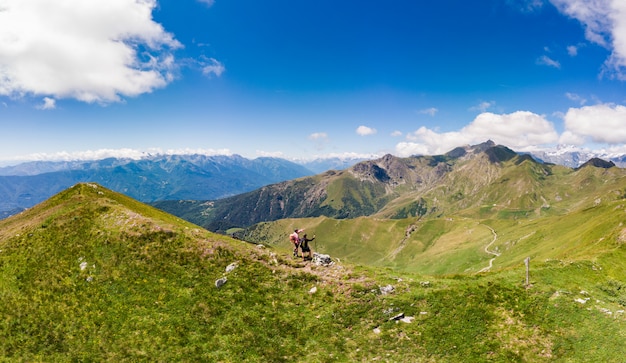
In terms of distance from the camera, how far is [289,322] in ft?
102

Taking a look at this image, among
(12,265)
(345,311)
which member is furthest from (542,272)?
(12,265)

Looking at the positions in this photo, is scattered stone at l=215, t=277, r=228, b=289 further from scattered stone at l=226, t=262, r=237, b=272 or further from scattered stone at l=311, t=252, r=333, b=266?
scattered stone at l=311, t=252, r=333, b=266

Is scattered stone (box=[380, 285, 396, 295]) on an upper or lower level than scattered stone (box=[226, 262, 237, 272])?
lower

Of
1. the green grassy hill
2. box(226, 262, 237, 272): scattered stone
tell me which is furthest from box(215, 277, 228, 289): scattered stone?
box(226, 262, 237, 272): scattered stone

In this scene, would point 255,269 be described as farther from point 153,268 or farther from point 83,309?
point 83,309

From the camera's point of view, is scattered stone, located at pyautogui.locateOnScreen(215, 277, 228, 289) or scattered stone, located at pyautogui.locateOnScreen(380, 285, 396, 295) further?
scattered stone, located at pyautogui.locateOnScreen(215, 277, 228, 289)

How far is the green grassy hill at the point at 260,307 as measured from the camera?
27750mm

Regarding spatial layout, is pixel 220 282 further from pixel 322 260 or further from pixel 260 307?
pixel 322 260

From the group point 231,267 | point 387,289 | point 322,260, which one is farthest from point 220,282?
point 387,289

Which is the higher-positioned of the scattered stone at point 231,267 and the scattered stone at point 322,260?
the scattered stone at point 231,267

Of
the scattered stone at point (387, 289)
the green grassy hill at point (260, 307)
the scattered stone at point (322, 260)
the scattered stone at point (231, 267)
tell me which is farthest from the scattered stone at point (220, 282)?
the scattered stone at point (387, 289)

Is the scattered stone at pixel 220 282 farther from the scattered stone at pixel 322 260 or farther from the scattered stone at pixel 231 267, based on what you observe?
the scattered stone at pixel 322 260

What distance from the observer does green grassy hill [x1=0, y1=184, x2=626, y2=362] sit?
91.0 feet

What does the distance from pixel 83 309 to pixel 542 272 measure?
53.0m
